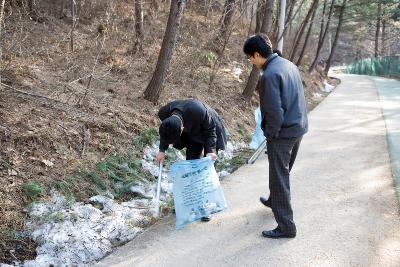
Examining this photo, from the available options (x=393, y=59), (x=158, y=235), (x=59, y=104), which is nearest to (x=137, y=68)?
(x=59, y=104)

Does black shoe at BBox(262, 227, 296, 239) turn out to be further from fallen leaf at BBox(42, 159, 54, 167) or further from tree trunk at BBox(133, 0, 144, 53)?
tree trunk at BBox(133, 0, 144, 53)

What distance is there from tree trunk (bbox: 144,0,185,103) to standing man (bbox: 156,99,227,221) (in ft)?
11.9

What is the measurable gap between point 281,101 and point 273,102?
0.12m

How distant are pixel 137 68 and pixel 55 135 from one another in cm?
489

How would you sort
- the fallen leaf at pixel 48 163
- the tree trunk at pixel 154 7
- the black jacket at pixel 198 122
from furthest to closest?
the tree trunk at pixel 154 7 < the fallen leaf at pixel 48 163 < the black jacket at pixel 198 122

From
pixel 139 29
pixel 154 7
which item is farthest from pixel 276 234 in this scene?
pixel 154 7

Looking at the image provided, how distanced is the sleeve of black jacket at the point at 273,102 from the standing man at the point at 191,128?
743 millimetres

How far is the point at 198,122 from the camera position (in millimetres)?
4582

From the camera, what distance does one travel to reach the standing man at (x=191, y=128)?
427 centimetres

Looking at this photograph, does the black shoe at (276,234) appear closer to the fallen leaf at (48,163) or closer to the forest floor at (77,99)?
the forest floor at (77,99)

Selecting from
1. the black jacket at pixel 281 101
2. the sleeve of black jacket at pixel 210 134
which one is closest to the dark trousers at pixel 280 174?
the black jacket at pixel 281 101

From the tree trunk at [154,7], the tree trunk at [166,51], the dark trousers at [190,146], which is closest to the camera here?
the dark trousers at [190,146]

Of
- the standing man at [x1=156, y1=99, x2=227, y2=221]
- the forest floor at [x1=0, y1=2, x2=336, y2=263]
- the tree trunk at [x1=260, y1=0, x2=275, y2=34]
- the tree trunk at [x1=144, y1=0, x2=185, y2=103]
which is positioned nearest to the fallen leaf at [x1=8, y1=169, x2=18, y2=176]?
the forest floor at [x1=0, y1=2, x2=336, y2=263]

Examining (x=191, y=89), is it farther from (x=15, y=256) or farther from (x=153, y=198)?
(x=15, y=256)
